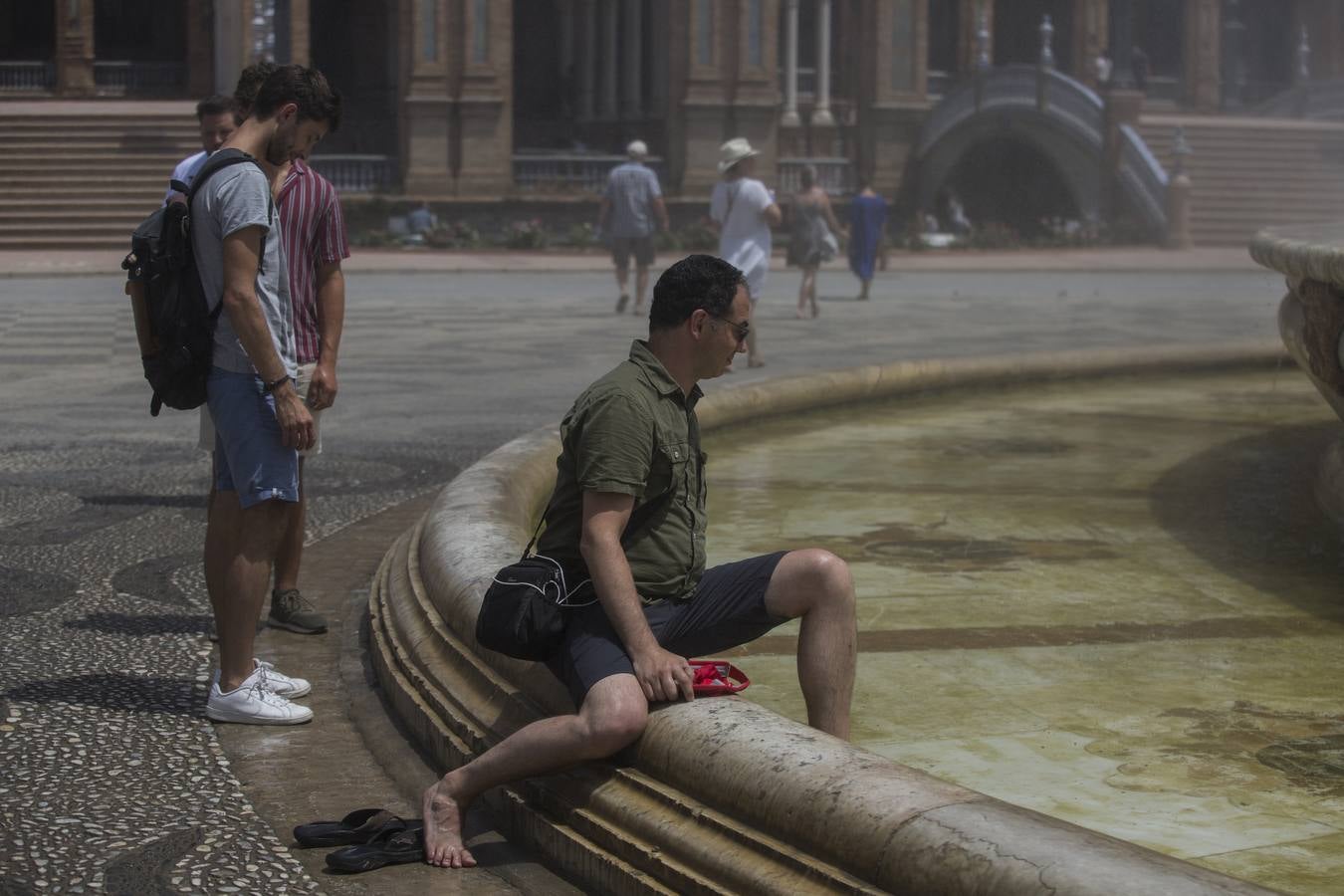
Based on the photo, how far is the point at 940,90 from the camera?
44.6 meters

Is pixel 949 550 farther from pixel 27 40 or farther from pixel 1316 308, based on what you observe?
pixel 27 40

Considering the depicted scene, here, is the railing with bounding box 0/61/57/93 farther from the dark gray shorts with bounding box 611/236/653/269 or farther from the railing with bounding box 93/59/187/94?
the dark gray shorts with bounding box 611/236/653/269

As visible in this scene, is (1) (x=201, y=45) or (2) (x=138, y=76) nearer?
(1) (x=201, y=45)

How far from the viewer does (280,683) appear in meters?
5.20

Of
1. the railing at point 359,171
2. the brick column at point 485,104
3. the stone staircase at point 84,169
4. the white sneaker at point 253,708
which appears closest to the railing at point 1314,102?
the brick column at point 485,104

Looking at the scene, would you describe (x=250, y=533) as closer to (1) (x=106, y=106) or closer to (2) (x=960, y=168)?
(1) (x=106, y=106)

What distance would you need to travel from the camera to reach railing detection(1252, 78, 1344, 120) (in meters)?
41.6

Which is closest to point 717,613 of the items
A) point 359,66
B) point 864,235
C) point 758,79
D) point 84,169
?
point 864,235

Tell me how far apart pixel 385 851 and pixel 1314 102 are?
136 feet

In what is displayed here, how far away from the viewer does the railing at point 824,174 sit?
3797 centimetres

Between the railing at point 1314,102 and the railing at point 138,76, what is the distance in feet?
77.2

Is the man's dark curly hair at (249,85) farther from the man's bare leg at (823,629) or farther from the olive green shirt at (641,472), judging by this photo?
the man's bare leg at (823,629)

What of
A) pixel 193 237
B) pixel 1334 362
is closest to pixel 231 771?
pixel 193 237

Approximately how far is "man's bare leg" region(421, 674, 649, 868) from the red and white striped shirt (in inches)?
87.4
